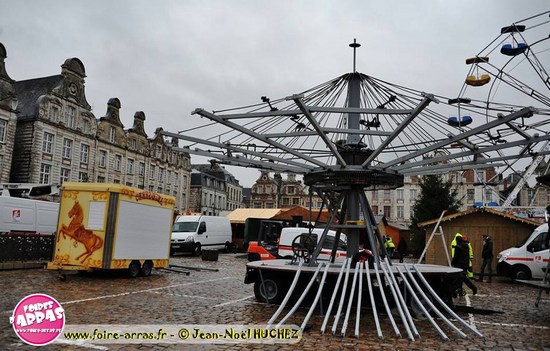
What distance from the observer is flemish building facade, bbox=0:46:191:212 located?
4219 centimetres

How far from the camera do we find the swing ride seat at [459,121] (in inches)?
388

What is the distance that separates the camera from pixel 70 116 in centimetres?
4678

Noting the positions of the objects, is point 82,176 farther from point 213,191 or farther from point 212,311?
point 212,311

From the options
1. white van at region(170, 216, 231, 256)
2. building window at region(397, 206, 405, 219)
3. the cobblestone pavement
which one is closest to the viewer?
the cobblestone pavement

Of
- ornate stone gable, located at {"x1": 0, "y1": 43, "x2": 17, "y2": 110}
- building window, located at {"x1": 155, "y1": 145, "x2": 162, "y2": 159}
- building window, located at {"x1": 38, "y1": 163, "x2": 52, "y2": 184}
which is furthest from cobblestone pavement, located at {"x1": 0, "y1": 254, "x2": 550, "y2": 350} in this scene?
building window, located at {"x1": 155, "y1": 145, "x2": 162, "y2": 159}

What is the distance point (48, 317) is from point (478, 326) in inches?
312

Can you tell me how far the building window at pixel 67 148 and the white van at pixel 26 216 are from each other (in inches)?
933

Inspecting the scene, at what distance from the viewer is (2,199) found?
20.6m

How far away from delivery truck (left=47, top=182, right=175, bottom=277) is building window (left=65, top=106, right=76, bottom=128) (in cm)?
3391

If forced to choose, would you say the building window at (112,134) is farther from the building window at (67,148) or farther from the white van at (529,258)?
the white van at (529,258)

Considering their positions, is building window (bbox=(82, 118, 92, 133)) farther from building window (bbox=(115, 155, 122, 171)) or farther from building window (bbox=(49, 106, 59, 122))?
building window (bbox=(115, 155, 122, 171))

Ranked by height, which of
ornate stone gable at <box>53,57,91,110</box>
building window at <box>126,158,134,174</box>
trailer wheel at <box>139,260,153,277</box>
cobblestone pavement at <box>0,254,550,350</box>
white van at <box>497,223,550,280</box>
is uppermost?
Answer: ornate stone gable at <box>53,57,91,110</box>

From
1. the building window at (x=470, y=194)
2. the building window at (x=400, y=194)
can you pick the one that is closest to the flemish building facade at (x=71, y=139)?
the building window at (x=400, y=194)

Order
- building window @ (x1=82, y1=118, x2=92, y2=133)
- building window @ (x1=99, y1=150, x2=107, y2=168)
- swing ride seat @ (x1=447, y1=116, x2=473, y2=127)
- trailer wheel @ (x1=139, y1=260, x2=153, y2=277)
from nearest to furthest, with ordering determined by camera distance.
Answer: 1. swing ride seat @ (x1=447, y1=116, x2=473, y2=127)
2. trailer wheel @ (x1=139, y1=260, x2=153, y2=277)
3. building window @ (x1=82, y1=118, x2=92, y2=133)
4. building window @ (x1=99, y1=150, x2=107, y2=168)
